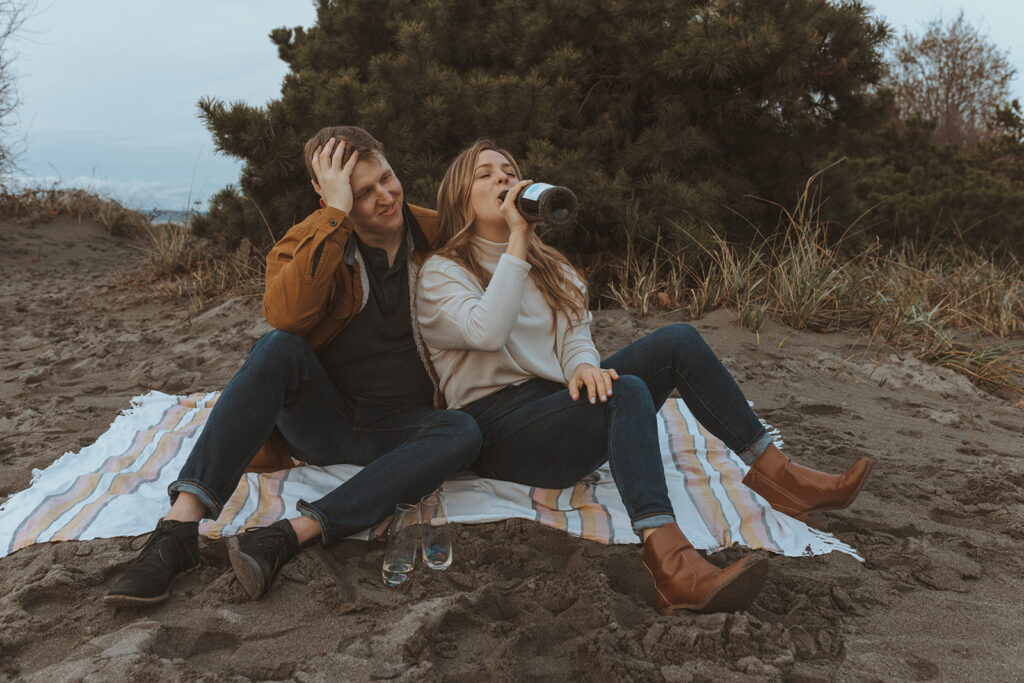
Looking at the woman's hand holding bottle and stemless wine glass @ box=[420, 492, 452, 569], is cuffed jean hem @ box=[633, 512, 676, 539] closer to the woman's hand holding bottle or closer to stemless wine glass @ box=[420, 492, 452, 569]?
stemless wine glass @ box=[420, 492, 452, 569]

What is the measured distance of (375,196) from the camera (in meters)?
2.44

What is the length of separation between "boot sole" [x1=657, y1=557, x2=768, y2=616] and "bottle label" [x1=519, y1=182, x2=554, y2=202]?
3.83 feet

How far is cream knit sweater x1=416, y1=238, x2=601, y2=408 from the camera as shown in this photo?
2.29 m

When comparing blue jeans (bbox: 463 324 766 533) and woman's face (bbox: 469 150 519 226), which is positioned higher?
woman's face (bbox: 469 150 519 226)

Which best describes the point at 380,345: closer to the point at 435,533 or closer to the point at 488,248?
the point at 488,248

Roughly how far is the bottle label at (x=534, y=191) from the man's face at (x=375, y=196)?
423mm

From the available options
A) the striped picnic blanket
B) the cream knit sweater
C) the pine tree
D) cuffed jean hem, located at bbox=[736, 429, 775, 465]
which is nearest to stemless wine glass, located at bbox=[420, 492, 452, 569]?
the striped picnic blanket

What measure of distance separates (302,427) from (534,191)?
1062mm

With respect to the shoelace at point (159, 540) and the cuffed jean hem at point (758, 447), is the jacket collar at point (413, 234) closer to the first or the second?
the shoelace at point (159, 540)

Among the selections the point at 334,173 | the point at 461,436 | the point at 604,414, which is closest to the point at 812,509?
the point at 604,414

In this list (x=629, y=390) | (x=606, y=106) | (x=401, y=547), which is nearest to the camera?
(x=401, y=547)

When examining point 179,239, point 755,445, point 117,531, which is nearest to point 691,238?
point 755,445

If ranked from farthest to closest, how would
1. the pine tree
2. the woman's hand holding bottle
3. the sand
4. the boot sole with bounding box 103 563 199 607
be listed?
the pine tree < the woman's hand holding bottle < the boot sole with bounding box 103 563 199 607 < the sand

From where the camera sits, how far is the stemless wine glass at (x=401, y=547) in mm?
2070
